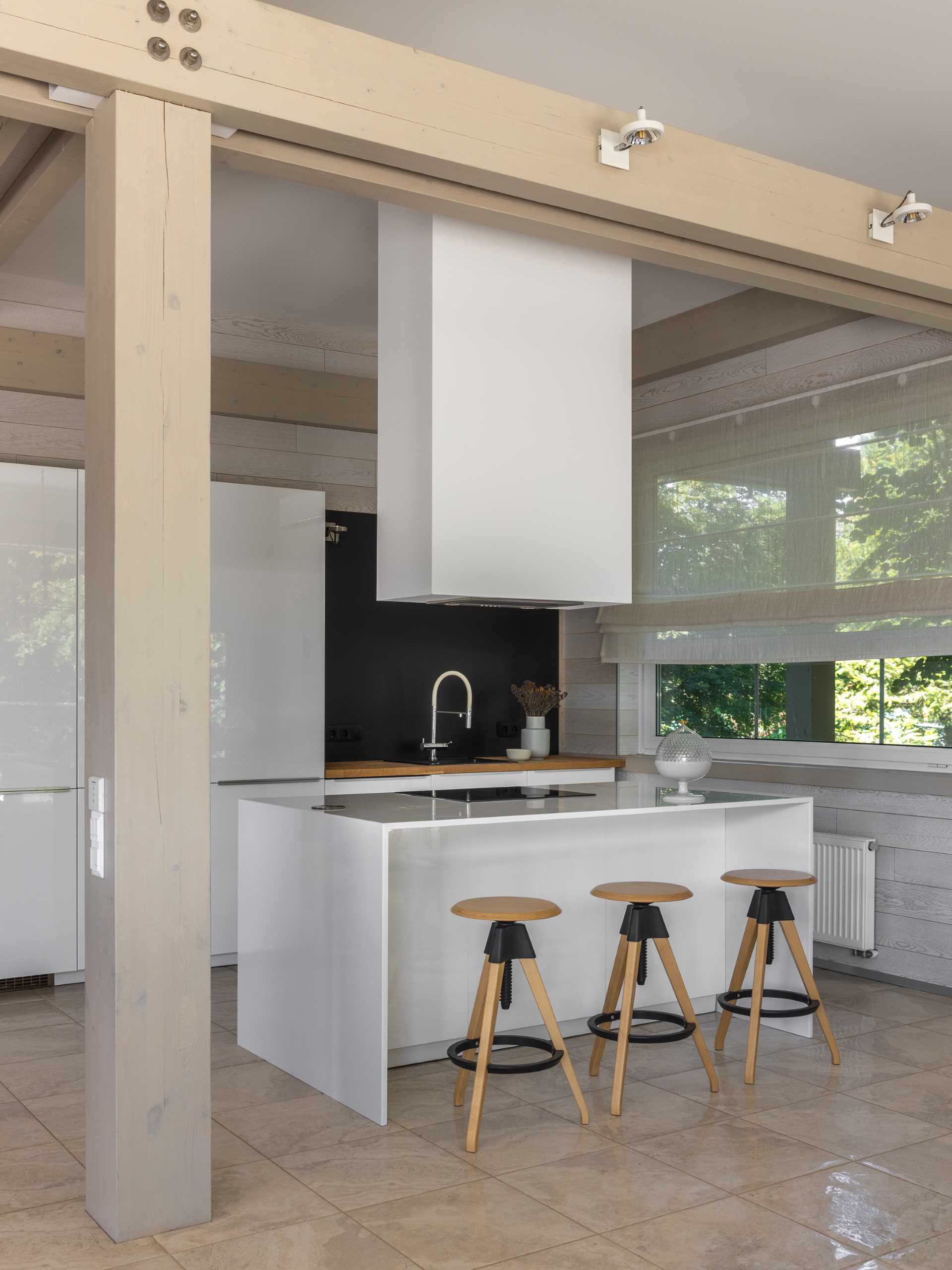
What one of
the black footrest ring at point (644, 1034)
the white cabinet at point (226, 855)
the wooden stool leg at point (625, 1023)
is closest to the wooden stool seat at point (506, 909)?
the wooden stool leg at point (625, 1023)

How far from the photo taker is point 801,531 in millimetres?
5336

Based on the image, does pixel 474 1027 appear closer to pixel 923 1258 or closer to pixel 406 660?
pixel 923 1258

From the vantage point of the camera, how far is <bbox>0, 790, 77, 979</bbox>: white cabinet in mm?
4848

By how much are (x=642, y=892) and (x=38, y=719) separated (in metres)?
2.67

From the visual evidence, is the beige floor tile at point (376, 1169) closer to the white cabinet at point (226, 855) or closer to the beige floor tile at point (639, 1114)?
the beige floor tile at point (639, 1114)

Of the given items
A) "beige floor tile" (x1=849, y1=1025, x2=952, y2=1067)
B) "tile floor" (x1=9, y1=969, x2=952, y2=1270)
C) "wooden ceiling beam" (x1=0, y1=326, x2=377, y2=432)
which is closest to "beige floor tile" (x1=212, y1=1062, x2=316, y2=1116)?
"tile floor" (x1=9, y1=969, x2=952, y2=1270)

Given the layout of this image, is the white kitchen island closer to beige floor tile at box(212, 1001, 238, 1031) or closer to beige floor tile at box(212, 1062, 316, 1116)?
beige floor tile at box(212, 1062, 316, 1116)

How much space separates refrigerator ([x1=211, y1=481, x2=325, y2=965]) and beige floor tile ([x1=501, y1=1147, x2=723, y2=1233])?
253 cm

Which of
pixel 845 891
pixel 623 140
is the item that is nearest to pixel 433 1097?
pixel 845 891

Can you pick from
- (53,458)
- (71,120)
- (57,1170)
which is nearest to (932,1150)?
(57,1170)

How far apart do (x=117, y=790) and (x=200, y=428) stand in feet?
2.81

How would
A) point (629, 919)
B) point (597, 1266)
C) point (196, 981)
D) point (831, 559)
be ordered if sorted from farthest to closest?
point (831, 559) < point (629, 919) < point (196, 981) < point (597, 1266)

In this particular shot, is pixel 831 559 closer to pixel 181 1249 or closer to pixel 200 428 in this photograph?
pixel 200 428

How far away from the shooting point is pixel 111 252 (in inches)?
105
